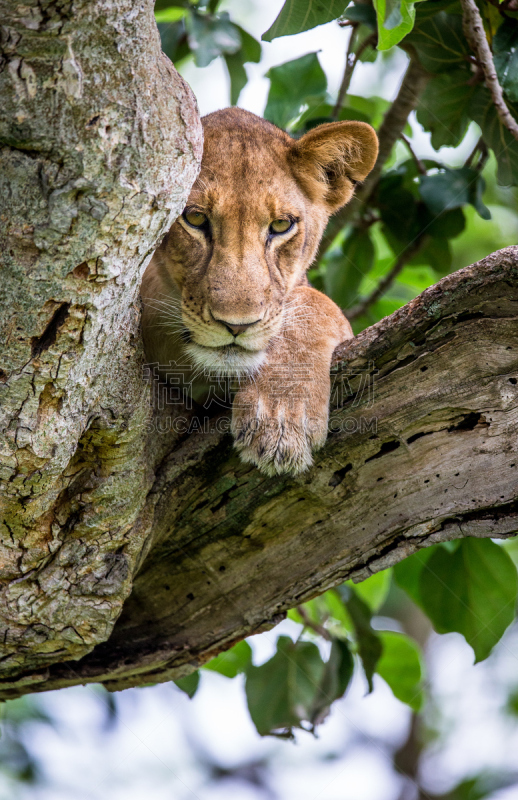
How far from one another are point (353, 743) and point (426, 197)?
7.32 metres

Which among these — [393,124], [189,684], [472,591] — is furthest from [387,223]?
[189,684]

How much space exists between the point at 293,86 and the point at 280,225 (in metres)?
1.68

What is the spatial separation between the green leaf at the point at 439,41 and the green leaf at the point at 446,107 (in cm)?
7

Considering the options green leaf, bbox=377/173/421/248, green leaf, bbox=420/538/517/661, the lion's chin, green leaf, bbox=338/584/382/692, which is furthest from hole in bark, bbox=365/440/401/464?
green leaf, bbox=377/173/421/248

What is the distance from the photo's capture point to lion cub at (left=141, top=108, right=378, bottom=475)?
3021 mm

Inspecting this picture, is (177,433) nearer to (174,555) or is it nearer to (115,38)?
(174,555)

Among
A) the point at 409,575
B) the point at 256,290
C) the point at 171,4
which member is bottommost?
the point at 409,575

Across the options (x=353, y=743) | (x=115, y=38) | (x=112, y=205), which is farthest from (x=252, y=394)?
(x=353, y=743)

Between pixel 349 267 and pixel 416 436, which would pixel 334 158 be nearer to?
pixel 349 267

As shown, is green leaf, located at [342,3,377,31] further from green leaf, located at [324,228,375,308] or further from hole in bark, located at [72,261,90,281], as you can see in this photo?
hole in bark, located at [72,261,90,281]

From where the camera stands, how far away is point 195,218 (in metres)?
3.24

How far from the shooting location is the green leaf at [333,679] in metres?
4.35

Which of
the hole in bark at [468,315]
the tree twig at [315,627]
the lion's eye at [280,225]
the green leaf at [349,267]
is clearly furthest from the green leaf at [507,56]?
the tree twig at [315,627]

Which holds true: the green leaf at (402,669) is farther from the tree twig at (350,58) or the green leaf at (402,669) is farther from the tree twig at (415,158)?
the tree twig at (350,58)
